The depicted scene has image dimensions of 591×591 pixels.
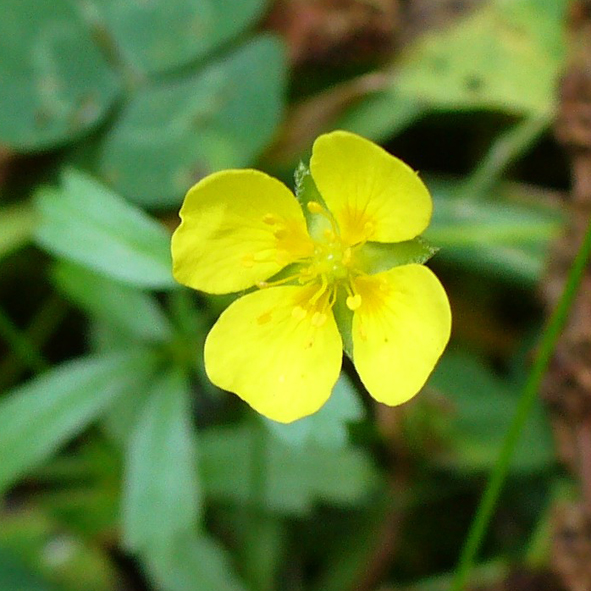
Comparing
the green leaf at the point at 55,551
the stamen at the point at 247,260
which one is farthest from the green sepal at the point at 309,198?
the green leaf at the point at 55,551

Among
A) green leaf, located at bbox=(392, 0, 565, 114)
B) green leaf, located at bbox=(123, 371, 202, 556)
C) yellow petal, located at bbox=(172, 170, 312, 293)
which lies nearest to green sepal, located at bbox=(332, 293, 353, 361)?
yellow petal, located at bbox=(172, 170, 312, 293)

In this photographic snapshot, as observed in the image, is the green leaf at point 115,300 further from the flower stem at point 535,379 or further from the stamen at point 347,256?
the flower stem at point 535,379

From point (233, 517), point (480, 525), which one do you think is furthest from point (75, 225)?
point (480, 525)

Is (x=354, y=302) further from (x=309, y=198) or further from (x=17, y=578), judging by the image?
(x=17, y=578)

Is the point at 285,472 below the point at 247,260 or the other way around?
below

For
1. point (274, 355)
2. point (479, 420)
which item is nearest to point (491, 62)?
point (479, 420)

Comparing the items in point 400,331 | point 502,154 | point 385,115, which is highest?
point 400,331

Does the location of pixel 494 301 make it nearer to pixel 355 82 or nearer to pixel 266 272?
pixel 355 82
